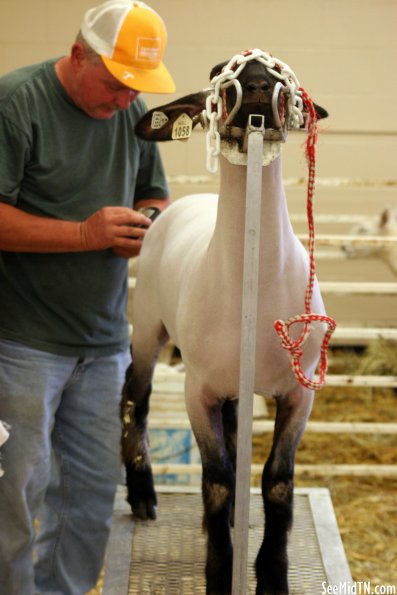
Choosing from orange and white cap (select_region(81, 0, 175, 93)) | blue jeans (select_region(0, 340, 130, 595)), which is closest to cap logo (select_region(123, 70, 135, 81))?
orange and white cap (select_region(81, 0, 175, 93))

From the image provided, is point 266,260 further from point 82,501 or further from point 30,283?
point 82,501

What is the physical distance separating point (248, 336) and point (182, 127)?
1.89 feet

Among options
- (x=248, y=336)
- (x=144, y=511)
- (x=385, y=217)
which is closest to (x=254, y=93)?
(x=248, y=336)

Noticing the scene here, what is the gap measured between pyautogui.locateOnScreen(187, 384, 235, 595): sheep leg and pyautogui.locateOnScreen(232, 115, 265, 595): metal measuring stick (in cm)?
42

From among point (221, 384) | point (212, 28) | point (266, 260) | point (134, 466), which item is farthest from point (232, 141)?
point (212, 28)

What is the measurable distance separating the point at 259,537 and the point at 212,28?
3950 mm

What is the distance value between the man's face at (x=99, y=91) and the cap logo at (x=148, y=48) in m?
0.11

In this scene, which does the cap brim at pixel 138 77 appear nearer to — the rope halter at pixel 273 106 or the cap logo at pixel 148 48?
the cap logo at pixel 148 48

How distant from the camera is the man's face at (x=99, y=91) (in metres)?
2.50

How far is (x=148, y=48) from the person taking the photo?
2479 mm

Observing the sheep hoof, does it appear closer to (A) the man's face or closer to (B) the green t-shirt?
(B) the green t-shirt

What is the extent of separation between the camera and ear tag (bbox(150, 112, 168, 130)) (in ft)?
6.64

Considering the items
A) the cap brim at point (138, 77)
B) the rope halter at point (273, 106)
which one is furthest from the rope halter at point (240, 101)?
the cap brim at point (138, 77)

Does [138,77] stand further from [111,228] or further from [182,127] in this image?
[182,127]
